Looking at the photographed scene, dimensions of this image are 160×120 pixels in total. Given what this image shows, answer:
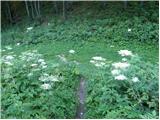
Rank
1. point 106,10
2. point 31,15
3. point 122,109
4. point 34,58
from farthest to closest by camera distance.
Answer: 1. point 31,15
2. point 106,10
3. point 34,58
4. point 122,109

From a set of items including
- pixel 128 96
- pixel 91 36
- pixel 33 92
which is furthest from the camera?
pixel 91 36

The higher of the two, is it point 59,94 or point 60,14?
point 59,94

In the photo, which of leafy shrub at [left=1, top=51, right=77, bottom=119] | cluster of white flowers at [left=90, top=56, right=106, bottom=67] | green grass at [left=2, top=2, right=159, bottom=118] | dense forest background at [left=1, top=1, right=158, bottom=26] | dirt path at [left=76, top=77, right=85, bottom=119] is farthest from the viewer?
dense forest background at [left=1, top=1, right=158, bottom=26]

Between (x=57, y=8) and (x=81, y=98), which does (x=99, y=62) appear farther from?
(x=57, y=8)

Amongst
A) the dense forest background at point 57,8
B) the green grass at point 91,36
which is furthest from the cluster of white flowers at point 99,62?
the dense forest background at point 57,8

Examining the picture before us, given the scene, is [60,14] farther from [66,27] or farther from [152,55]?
[152,55]

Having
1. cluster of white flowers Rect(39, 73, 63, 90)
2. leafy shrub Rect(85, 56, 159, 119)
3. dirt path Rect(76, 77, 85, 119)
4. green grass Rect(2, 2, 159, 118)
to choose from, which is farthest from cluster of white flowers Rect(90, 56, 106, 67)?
green grass Rect(2, 2, 159, 118)

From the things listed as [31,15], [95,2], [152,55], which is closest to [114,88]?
[152,55]

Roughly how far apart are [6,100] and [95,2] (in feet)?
52.2

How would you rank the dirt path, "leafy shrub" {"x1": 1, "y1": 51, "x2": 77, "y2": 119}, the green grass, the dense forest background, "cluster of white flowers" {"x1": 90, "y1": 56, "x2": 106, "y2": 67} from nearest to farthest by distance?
"leafy shrub" {"x1": 1, "y1": 51, "x2": 77, "y2": 119}, the dirt path, "cluster of white flowers" {"x1": 90, "y1": 56, "x2": 106, "y2": 67}, the green grass, the dense forest background

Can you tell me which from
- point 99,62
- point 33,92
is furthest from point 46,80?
point 99,62

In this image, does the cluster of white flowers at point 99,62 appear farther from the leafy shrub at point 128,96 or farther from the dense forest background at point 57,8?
the dense forest background at point 57,8

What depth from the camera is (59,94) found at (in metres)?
6.55

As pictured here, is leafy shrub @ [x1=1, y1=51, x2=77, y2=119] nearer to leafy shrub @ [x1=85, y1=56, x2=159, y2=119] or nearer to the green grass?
leafy shrub @ [x1=85, y1=56, x2=159, y2=119]
